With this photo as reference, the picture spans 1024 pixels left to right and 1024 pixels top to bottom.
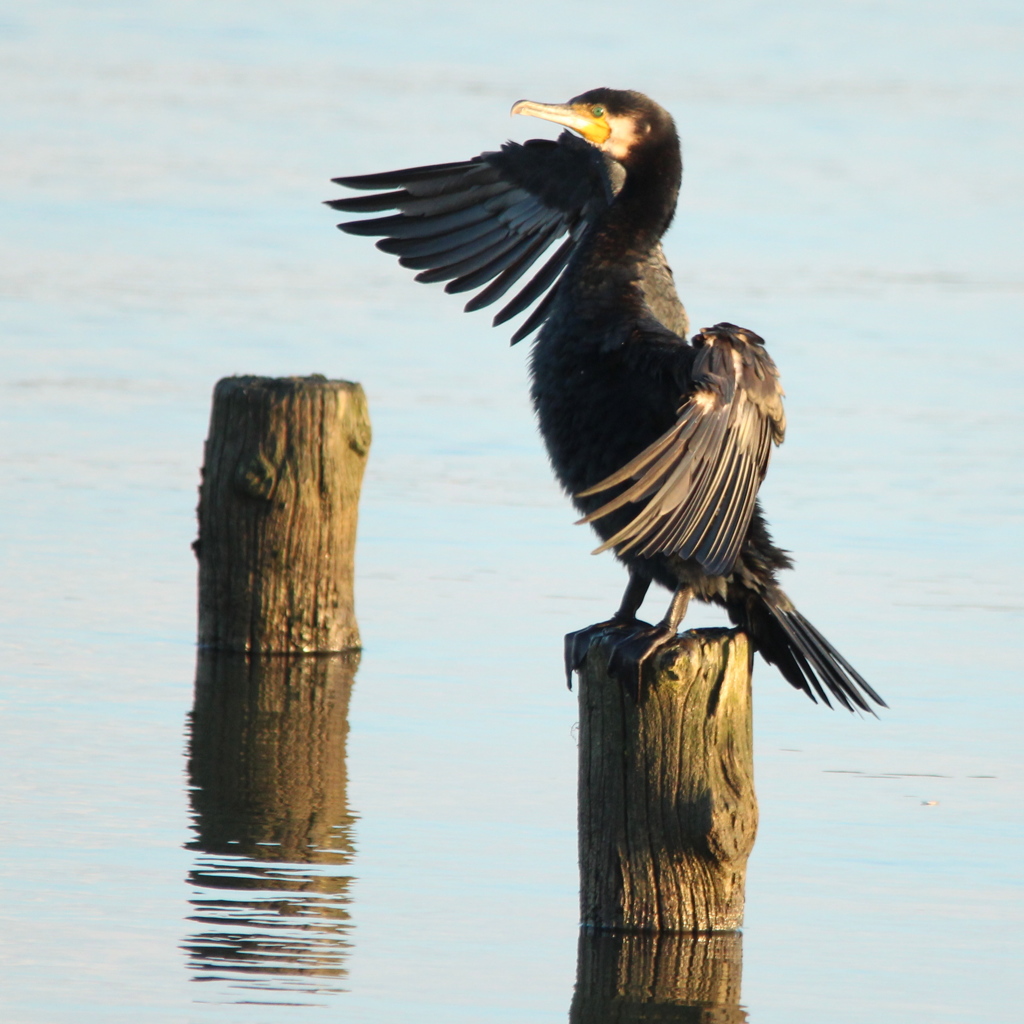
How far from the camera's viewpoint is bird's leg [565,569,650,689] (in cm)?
556

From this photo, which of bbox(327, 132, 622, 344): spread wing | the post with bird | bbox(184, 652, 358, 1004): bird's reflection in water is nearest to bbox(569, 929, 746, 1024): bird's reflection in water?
the post with bird

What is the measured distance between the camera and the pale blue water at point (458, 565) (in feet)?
18.1

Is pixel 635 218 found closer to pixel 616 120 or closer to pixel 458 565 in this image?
pixel 616 120

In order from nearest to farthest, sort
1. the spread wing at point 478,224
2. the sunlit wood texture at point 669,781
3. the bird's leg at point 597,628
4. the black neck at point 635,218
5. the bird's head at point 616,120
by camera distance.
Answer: the sunlit wood texture at point 669,781 < the bird's leg at point 597,628 < the black neck at point 635,218 < the bird's head at point 616,120 < the spread wing at point 478,224

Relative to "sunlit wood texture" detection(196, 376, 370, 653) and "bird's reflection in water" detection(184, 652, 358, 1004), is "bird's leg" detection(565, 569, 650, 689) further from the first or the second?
"sunlit wood texture" detection(196, 376, 370, 653)

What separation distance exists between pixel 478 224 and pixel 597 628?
1.81m

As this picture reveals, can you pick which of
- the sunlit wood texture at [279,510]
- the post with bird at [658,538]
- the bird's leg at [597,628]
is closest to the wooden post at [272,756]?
the sunlit wood texture at [279,510]

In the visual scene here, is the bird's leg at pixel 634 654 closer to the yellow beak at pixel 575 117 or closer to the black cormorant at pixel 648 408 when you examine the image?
the black cormorant at pixel 648 408

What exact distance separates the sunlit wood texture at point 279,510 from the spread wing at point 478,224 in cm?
114

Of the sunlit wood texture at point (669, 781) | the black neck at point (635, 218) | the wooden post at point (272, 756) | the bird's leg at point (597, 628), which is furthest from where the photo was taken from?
the wooden post at point (272, 756)

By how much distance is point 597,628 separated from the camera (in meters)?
5.69

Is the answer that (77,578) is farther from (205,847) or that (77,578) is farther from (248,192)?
(248,192)

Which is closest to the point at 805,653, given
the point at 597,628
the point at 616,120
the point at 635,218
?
the point at 597,628

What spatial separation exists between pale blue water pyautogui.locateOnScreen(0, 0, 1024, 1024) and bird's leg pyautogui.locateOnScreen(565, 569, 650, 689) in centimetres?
73
